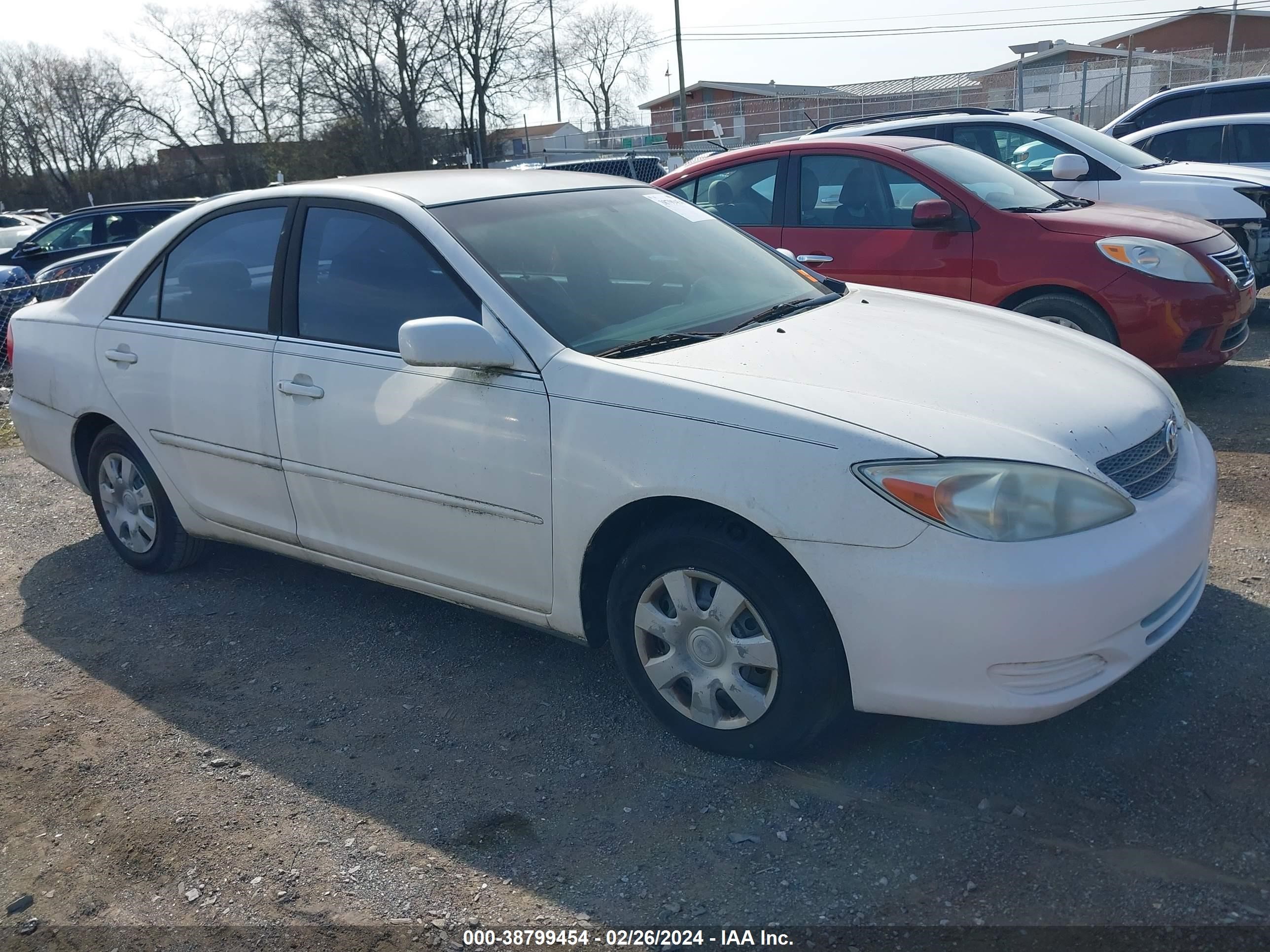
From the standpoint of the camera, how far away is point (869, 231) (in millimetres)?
6633

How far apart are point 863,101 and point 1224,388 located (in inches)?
823

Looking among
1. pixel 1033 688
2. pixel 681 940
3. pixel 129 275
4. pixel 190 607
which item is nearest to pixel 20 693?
pixel 190 607

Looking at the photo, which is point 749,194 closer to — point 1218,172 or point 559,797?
point 1218,172

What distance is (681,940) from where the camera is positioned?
2.45m

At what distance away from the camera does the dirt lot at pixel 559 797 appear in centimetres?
255

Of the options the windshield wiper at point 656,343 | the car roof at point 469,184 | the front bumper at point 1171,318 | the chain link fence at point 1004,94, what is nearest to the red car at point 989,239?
the front bumper at point 1171,318

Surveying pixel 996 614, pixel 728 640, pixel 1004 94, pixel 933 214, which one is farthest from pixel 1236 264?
pixel 1004 94

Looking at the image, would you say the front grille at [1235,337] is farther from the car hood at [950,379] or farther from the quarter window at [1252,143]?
the quarter window at [1252,143]

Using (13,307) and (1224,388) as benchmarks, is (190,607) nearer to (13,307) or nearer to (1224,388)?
(1224,388)

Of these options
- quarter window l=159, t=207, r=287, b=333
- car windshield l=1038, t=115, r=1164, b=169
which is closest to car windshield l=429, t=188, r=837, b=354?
quarter window l=159, t=207, r=287, b=333

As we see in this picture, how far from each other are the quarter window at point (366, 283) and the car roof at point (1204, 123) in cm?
895

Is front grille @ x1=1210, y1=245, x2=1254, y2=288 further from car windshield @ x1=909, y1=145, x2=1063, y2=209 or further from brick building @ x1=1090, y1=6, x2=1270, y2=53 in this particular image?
brick building @ x1=1090, y1=6, x2=1270, y2=53

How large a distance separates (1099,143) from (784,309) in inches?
248

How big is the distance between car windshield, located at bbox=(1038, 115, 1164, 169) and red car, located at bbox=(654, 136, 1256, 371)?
2.02 meters
